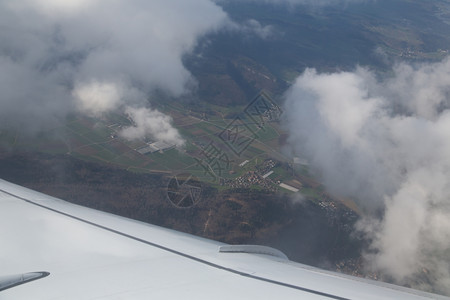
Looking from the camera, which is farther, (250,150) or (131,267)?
(250,150)

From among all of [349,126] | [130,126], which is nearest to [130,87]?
[130,126]

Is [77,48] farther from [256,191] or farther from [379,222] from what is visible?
[379,222]

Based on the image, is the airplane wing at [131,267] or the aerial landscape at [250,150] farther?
the aerial landscape at [250,150]

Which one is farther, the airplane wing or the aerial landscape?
the aerial landscape

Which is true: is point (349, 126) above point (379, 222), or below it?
above

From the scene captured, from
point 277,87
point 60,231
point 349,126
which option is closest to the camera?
point 60,231

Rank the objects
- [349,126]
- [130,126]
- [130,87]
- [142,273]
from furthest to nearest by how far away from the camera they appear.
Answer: [130,87]
[349,126]
[130,126]
[142,273]

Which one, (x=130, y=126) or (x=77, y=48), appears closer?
(x=130, y=126)

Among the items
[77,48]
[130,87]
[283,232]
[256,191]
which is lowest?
[283,232]
